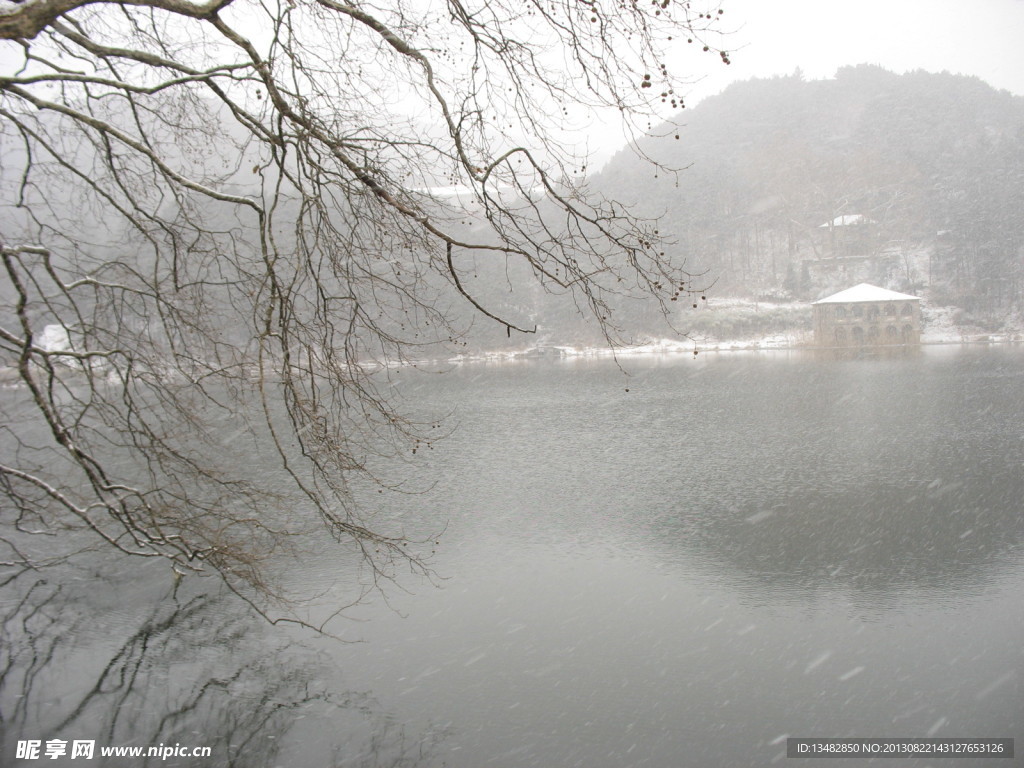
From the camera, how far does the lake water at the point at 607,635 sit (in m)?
5.36

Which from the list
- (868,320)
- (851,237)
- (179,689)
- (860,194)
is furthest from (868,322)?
(179,689)

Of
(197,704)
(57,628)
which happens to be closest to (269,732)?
(197,704)

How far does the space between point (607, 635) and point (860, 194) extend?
65.3 m

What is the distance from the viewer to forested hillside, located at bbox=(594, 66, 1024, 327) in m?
50.3

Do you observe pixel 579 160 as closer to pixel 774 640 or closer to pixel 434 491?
pixel 774 640

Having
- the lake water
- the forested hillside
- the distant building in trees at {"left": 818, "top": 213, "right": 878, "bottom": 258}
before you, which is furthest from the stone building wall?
the lake water

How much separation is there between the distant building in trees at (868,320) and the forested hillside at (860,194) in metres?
7.39

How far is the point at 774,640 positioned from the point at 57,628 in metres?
7.51

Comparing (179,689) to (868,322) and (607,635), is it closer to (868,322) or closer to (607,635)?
(607,635)

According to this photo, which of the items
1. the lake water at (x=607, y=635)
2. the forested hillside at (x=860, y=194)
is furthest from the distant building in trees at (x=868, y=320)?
the lake water at (x=607, y=635)

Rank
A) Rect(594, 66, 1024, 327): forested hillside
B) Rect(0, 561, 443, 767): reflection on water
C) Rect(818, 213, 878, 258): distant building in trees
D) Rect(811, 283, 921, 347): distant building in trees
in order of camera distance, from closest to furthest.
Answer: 1. Rect(0, 561, 443, 767): reflection on water
2. Rect(811, 283, 921, 347): distant building in trees
3. Rect(594, 66, 1024, 327): forested hillside
4. Rect(818, 213, 878, 258): distant building in trees

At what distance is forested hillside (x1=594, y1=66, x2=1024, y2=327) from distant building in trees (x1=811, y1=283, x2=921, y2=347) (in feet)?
24.2

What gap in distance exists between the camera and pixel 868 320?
141 ft

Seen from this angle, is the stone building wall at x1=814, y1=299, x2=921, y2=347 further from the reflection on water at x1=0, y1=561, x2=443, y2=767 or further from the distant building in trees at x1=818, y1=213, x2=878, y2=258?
the reflection on water at x1=0, y1=561, x2=443, y2=767
